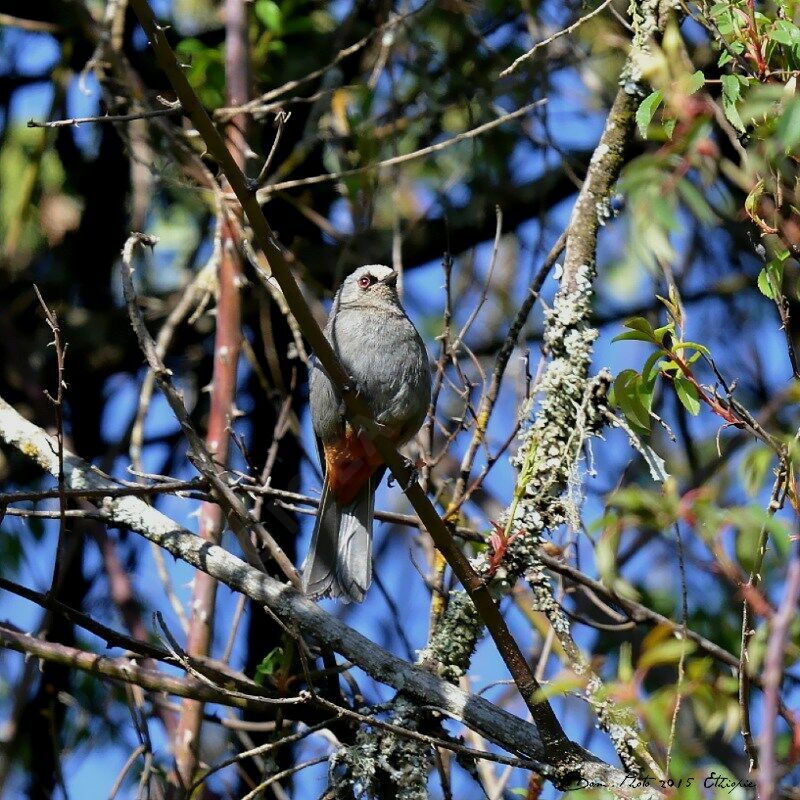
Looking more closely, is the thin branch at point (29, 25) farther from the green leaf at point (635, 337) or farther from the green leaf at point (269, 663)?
the green leaf at point (635, 337)

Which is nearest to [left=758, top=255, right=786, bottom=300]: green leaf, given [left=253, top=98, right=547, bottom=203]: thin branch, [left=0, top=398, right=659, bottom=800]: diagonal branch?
[left=0, top=398, right=659, bottom=800]: diagonal branch

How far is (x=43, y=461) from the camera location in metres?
3.82

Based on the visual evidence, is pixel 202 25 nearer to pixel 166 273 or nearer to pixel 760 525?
pixel 166 273

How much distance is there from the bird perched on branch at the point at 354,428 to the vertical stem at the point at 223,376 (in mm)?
386

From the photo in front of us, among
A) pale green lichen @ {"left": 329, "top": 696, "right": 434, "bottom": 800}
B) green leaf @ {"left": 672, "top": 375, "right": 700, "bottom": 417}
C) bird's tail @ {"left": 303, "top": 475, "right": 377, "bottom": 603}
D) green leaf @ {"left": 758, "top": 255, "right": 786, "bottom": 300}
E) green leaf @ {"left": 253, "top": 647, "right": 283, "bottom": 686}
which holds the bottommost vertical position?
pale green lichen @ {"left": 329, "top": 696, "right": 434, "bottom": 800}

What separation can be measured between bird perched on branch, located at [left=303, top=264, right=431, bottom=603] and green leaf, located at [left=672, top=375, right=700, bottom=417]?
195 cm

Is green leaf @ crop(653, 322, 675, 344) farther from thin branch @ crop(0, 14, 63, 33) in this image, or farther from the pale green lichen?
thin branch @ crop(0, 14, 63, 33)

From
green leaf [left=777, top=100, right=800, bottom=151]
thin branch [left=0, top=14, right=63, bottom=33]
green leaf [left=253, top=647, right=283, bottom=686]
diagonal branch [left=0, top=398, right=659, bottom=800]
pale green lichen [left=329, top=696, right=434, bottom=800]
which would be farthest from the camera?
thin branch [left=0, top=14, right=63, bottom=33]

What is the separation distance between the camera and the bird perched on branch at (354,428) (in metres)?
4.55

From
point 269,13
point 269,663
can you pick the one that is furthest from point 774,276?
point 269,13

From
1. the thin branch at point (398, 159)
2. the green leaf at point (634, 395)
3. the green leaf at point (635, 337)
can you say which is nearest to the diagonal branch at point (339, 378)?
the green leaf at point (634, 395)

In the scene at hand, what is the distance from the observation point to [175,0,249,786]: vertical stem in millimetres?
4219

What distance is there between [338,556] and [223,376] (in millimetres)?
950

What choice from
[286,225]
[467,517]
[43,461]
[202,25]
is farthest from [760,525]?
[202,25]
